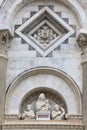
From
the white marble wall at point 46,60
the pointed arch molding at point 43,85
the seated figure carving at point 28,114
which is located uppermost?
the white marble wall at point 46,60

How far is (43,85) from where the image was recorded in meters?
9.63

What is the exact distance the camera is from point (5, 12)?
999 cm

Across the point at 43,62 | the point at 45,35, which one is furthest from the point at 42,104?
the point at 45,35

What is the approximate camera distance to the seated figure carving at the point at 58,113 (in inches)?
370

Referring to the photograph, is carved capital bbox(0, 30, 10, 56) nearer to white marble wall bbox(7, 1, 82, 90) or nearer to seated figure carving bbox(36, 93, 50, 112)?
white marble wall bbox(7, 1, 82, 90)

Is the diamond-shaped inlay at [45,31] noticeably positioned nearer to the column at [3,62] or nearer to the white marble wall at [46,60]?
the white marble wall at [46,60]

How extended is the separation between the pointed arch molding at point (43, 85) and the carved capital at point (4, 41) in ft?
2.62

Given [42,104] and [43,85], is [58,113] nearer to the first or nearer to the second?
[42,104]

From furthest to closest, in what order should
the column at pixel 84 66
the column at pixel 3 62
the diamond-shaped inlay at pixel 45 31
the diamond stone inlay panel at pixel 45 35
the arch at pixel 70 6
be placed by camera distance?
the diamond stone inlay panel at pixel 45 35 → the diamond-shaped inlay at pixel 45 31 → the arch at pixel 70 6 → the column at pixel 3 62 → the column at pixel 84 66

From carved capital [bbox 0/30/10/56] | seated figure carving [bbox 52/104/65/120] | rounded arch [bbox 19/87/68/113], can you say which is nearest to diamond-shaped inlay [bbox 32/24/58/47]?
carved capital [bbox 0/30/10/56]

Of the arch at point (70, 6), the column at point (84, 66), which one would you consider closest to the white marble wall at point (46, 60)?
the column at point (84, 66)

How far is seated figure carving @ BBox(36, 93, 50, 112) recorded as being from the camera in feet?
31.0

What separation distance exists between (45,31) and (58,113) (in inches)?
93.9

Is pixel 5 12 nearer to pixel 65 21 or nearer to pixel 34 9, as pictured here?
pixel 34 9
